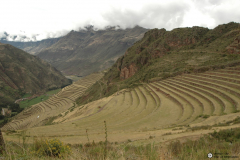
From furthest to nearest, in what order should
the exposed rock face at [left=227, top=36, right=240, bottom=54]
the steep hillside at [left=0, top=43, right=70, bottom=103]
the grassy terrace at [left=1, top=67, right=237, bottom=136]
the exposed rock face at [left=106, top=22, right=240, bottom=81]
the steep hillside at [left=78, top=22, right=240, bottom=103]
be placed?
the steep hillside at [left=0, top=43, right=70, bottom=103] < the exposed rock face at [left=106, top=22, right=240, bottom=81] < the steep hillside at [left=78, top=22, right=240, bottom=103] < the exposed rock face at [left=227, top=36, right=240, bottom=54] < the grassy terrace at [left=1, top=67, right=237, bottom=136]

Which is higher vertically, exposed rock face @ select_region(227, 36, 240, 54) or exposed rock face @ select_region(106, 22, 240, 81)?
exposed rock face @ select_region(106, 22, 240, 81)

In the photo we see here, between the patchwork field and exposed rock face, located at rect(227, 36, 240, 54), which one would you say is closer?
the patchwork field

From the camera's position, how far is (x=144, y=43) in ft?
212

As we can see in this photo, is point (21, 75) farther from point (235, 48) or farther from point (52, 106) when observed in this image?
point (235, 48)

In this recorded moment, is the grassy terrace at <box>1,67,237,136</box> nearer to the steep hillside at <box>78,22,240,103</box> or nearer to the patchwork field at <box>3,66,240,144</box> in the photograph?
the patchwork field at <box>3,66,240,144</box>

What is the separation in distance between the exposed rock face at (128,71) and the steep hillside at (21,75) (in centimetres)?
9060

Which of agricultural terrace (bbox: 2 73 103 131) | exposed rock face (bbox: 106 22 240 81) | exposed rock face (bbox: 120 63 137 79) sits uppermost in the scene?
exposed rock face (bbox: 106 22 240 81)

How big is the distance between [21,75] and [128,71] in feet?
397

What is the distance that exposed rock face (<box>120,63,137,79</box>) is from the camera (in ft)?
184

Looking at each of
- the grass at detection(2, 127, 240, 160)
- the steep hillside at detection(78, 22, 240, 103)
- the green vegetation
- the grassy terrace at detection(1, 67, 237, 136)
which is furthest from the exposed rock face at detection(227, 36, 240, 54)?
the green vegetation

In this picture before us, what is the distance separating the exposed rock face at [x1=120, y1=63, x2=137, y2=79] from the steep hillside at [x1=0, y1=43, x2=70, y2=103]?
3567 inches

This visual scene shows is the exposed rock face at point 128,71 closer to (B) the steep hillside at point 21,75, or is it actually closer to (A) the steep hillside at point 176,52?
(A) the steep hillside at point 176,52

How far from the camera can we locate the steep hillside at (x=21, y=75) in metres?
114

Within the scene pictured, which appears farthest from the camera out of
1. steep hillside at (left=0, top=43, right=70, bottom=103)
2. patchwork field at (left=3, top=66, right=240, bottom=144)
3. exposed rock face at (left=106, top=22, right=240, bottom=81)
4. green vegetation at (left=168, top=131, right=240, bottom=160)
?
steep hillside at (left=0, top=43, right=70, bottom=103)
